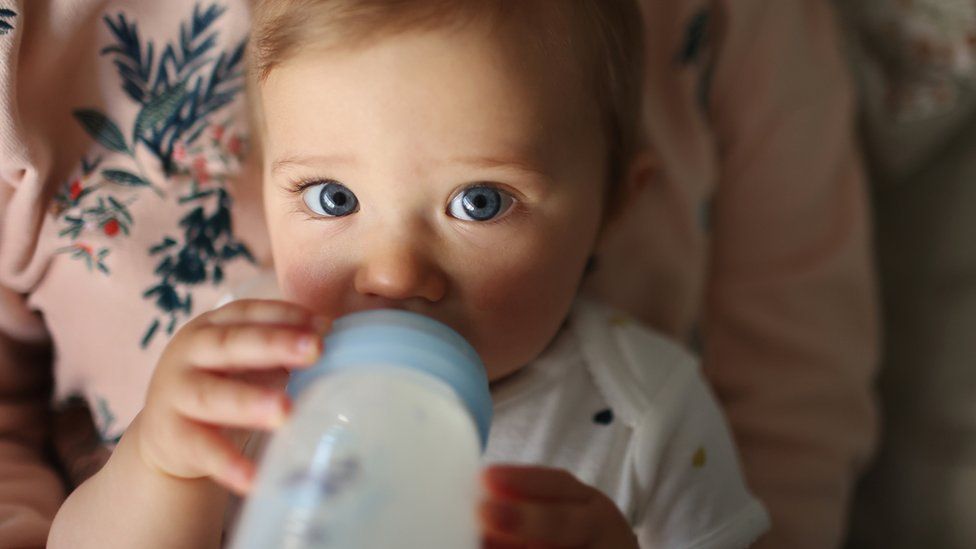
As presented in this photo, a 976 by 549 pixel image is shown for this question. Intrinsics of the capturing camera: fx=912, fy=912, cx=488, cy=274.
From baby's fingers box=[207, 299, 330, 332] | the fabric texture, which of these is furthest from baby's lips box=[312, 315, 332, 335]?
the fabric texture

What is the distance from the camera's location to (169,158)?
31.5 inches

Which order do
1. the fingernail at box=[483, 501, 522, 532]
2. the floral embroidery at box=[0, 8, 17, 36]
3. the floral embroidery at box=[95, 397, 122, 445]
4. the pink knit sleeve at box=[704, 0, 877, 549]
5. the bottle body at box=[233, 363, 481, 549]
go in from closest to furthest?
1. the bottle body at box=[233, 363, 481, 549]
2. the fingernail at box=[483, 501, 522, 532]
3. the floral embroidery at box=[0, 8, 17, 36]
4. the floral embroidery at box=[95, 397, 122, 445]
5. the pink knit sleeve at box=[704, 0, 877, 549]

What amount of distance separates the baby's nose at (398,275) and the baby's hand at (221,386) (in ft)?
0.19

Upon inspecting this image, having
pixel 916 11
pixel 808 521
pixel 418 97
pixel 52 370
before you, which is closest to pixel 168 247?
pixel 52 370

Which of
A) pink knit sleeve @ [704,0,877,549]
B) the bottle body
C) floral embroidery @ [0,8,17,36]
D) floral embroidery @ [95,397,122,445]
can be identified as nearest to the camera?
the bottle body

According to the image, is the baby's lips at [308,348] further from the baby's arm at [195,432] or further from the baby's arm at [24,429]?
the baby's arm at [24,429]

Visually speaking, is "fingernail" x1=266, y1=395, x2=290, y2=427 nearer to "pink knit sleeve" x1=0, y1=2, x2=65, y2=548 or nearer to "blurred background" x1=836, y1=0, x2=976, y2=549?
"pink knit sleeve" x1=0, y1=2, x2=65, y2=548

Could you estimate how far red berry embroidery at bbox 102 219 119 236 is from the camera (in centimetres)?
77

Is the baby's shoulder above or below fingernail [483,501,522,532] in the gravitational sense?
below

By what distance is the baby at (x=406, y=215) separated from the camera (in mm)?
554

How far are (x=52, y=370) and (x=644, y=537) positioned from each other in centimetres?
58

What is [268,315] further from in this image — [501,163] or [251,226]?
[251,226]

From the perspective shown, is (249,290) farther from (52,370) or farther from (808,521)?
(808,521)

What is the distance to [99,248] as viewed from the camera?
771 mm
